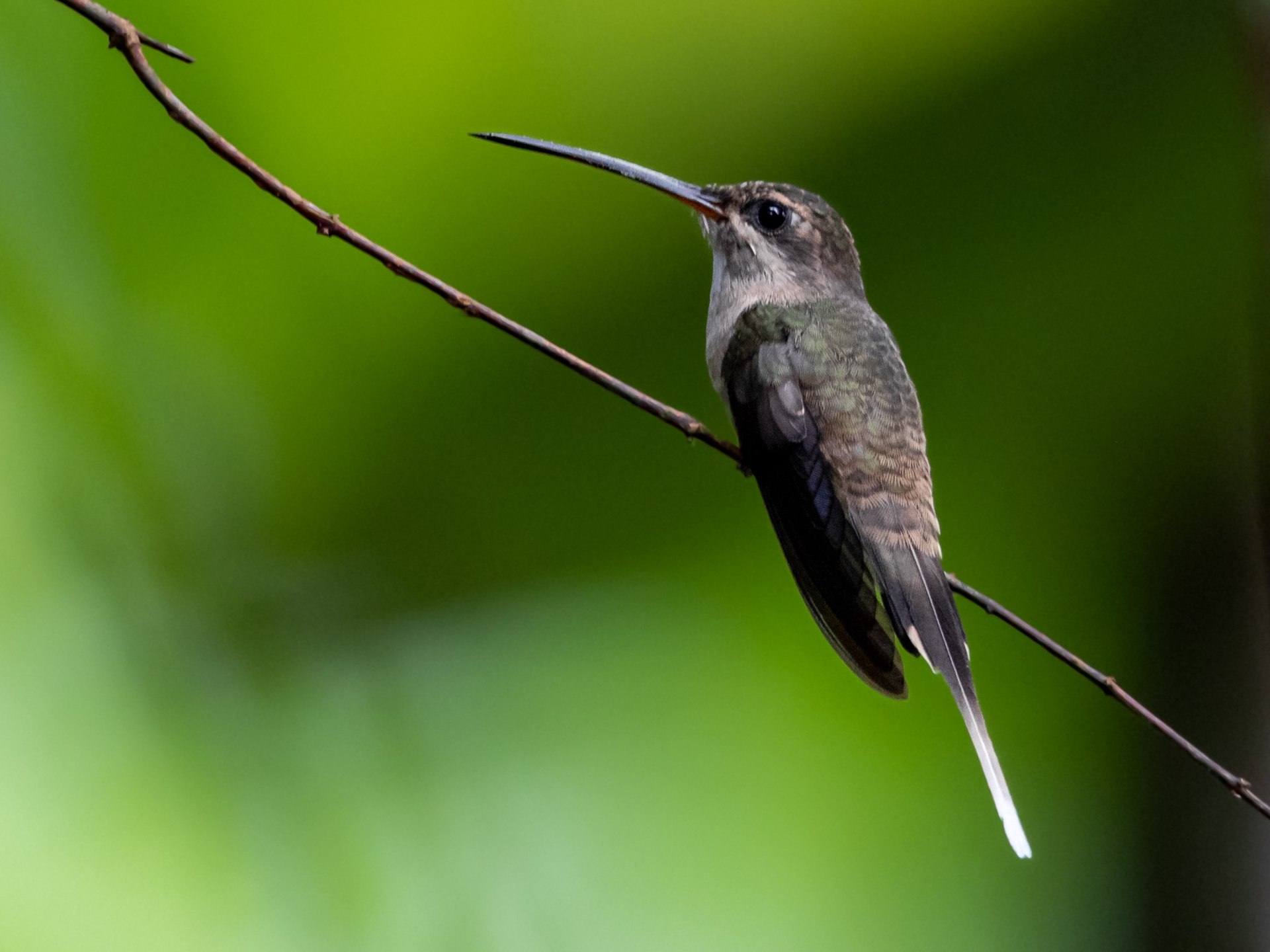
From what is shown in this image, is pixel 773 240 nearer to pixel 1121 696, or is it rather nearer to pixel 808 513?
pixel 808 513

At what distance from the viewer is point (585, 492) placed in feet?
5.13

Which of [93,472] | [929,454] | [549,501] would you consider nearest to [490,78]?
[549,501]

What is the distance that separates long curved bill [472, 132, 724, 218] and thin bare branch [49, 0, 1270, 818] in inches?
8.0

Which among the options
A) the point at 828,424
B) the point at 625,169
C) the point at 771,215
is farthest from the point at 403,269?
the point at 771,215

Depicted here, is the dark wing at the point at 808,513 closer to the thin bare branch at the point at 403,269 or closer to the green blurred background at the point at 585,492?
the thin bare branch at the point at 403,269

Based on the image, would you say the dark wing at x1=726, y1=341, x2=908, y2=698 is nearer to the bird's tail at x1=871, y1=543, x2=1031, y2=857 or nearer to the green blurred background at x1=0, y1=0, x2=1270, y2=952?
the bird's tail at x1=871, y1=543, x2=1031, y2=857

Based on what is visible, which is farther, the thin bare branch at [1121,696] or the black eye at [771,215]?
the black eye at [771,215]

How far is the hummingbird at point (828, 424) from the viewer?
1.09 metres

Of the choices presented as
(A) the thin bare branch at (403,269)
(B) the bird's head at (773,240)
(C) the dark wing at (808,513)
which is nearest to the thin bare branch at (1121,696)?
(A) the thin bare branch at (403,269)

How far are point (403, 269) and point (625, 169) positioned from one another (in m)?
0.42

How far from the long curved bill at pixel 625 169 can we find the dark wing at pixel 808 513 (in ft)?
0.66

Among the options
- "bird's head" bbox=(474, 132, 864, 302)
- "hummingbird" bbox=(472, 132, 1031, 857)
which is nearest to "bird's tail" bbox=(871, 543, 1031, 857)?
"hummingbird" bbox=(472, 132, 1031, 857)

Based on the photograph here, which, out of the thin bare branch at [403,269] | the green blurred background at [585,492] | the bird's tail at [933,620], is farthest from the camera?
the green blurred background at [585,492]

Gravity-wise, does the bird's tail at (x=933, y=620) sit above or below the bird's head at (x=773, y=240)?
below
